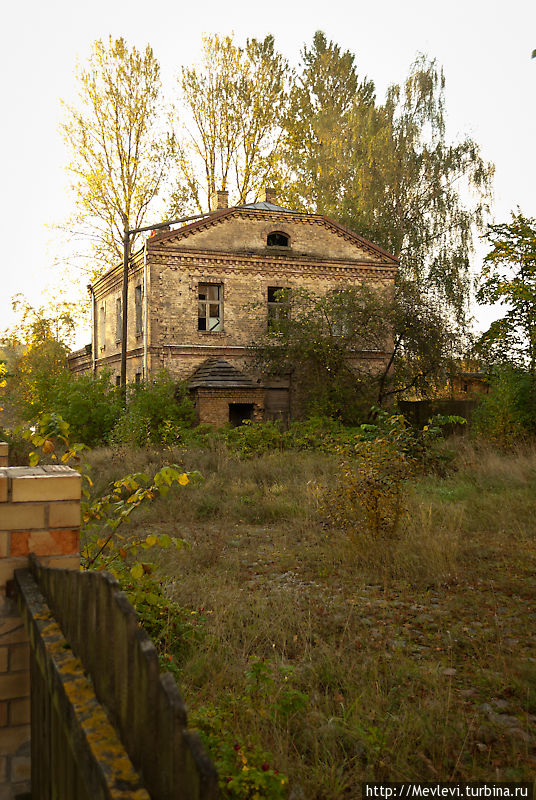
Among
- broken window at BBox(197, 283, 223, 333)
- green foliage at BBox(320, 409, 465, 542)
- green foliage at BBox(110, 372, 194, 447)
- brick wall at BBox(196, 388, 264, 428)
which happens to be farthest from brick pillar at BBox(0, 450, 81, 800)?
broken window at BBox(197, 283, 223, 333)

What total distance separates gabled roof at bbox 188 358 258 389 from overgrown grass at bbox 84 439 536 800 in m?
10.4

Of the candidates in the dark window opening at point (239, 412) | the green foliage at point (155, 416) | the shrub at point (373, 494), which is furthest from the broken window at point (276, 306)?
the shrub at point (373, 494)

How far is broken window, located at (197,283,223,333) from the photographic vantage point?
2223cm

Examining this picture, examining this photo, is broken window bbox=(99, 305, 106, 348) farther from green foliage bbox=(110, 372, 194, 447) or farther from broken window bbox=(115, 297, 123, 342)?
green foliage bbox=(110, 372, 194, 447)

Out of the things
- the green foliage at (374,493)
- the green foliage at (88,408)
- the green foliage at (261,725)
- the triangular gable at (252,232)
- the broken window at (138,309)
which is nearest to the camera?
the green foliage at (261,725)

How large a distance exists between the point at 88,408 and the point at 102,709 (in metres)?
19.4

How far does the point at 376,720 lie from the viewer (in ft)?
11.6

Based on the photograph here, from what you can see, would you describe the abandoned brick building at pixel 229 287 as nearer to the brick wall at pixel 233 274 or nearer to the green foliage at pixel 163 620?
the brick wall at pixel 233 274

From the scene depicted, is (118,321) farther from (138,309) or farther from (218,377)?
(218,377)

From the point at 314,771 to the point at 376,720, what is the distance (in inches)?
25.2

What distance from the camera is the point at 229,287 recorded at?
72.9ft

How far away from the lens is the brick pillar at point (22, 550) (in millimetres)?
2572

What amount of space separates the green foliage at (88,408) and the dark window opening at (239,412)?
384cm

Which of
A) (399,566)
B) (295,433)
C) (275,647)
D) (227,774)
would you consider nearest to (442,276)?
(295,433)
